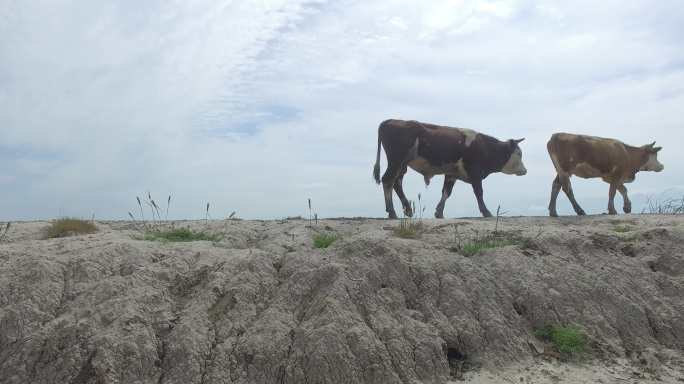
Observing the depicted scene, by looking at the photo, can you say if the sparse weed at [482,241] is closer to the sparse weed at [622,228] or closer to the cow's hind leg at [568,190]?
the sparse weed at [622,228]

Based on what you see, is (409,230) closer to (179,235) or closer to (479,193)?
(179,235)

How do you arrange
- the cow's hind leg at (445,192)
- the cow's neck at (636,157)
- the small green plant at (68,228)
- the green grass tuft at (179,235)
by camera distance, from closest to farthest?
the green grass tuft at (179,235), the small green plant at (68,228), the cow's hind leg at (445,192), the cow's neck at (636,157)

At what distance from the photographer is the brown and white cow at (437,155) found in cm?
1158

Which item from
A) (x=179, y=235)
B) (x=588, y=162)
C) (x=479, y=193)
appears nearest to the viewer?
(x=179, y=235)

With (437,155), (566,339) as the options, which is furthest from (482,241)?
(437,155)

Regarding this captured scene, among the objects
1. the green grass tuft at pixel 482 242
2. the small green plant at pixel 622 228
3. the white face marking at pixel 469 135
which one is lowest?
the green grass tuft at pixel 482 242

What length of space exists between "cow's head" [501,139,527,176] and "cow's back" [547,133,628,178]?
3.33 feet

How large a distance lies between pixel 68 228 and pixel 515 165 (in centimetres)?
1015

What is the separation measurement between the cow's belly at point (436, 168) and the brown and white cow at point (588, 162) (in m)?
2.03

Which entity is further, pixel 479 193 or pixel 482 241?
pixel 479 193

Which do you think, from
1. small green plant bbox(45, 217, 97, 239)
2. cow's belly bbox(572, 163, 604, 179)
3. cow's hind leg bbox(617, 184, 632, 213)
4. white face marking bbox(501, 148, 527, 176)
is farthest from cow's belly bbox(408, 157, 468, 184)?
small green plant bbox(45, 217, 97, 239)

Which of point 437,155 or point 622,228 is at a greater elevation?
point 437,155

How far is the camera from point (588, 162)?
1274 cm

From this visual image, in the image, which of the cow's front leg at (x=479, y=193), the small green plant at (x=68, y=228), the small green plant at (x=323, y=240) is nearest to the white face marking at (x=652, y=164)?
the cow's front leg at (x=479, y=193)
